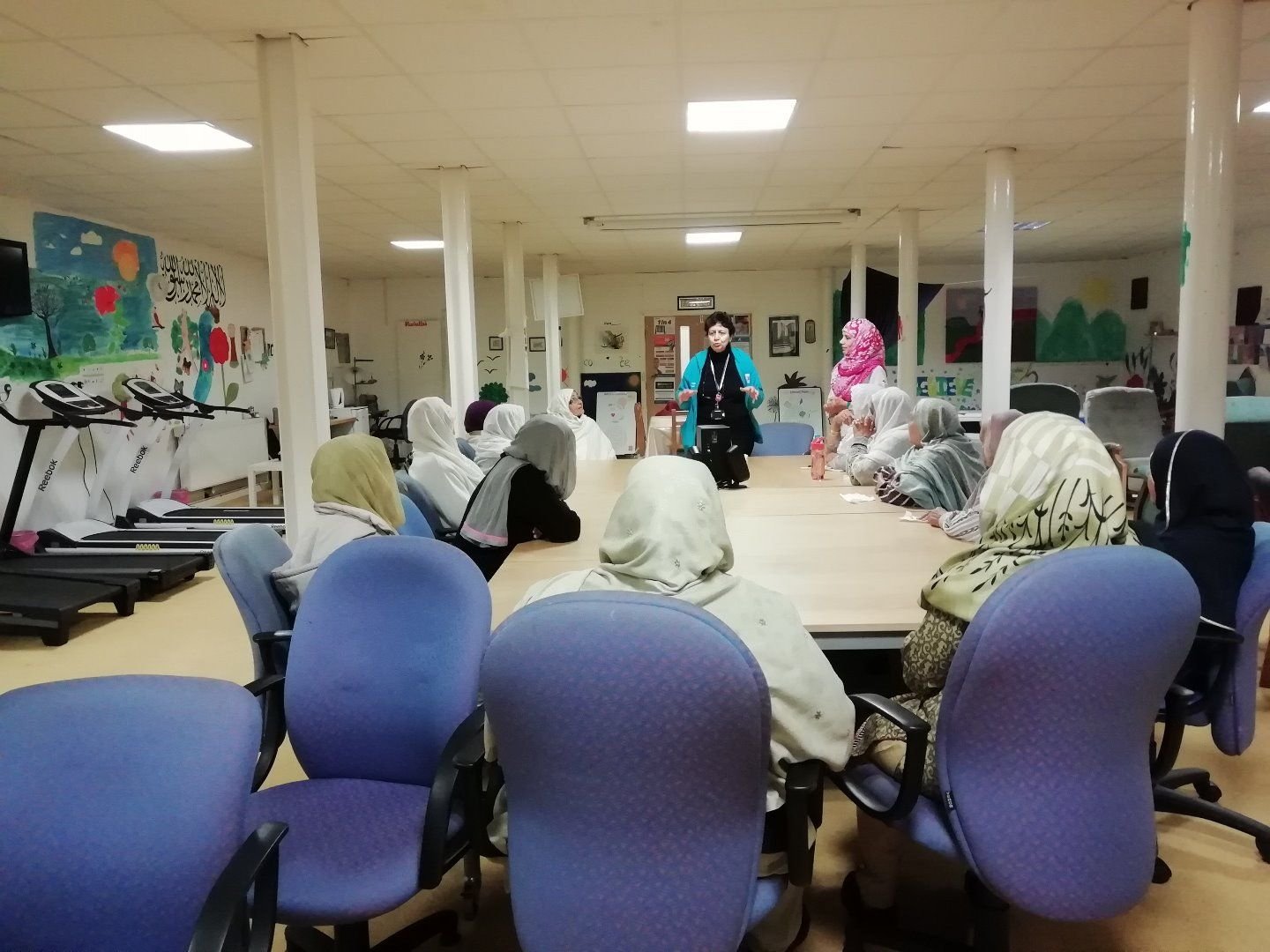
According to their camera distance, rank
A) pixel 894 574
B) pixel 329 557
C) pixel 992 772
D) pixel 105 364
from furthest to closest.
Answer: pixel 105 364 → pixel 894 574 → pixel 329 557 → pixel 992 772

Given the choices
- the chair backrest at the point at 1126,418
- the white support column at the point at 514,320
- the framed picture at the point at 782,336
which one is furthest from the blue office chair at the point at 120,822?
the framed picture at the point at 782,336

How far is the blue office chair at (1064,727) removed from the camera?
1.48 meters

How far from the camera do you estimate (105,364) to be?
7.67 metres

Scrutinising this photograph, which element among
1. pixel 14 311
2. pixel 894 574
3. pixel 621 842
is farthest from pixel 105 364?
pixel 621 842

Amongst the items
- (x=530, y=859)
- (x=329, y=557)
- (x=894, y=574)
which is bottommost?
(x=530, y=859)

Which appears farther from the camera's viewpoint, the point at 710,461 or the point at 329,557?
the point at 710,461

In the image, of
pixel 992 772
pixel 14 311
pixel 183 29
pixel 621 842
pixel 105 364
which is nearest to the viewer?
pixel 621 842

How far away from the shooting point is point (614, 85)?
454 centimetres

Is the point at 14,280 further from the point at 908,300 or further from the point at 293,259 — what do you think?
the point at 908,300

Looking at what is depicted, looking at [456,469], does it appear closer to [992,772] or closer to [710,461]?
[710,461]

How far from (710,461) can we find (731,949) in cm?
326

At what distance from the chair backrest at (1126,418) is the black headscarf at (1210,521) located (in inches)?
202

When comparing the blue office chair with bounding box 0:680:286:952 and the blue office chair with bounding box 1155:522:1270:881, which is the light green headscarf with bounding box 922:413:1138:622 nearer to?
the blue office chair with bounding box 1155:522:1270:881

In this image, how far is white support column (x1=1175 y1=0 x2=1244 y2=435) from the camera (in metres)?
3.71
